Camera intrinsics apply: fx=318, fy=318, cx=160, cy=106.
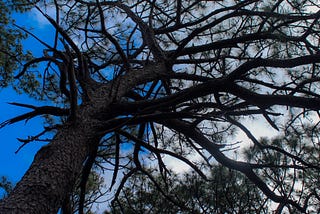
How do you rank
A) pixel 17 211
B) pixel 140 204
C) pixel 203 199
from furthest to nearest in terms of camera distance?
1. pixel 140 204
2. pixel 203 199
3. pixel 17 211

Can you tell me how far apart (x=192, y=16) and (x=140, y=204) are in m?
1.71

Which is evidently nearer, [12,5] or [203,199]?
[203,199]

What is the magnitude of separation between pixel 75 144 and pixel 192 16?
2.00 metres

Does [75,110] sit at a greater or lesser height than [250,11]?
lesser

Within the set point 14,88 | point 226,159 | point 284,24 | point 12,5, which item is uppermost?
point 12,5

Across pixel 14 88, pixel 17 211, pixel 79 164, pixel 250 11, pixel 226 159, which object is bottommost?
pixel 17 211

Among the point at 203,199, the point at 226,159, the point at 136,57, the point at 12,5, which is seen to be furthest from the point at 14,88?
the point at 226,159

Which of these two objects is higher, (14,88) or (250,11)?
(14,88)

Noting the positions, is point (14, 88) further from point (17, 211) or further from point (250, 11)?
point (17, 211)

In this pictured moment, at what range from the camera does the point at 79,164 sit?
4.22ft

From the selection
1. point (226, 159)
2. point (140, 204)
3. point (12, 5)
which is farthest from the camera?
point (12, 5)

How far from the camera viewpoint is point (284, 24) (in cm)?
202

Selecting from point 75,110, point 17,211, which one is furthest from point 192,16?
point 17,211

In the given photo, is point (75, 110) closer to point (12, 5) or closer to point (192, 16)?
point (192, 16)
